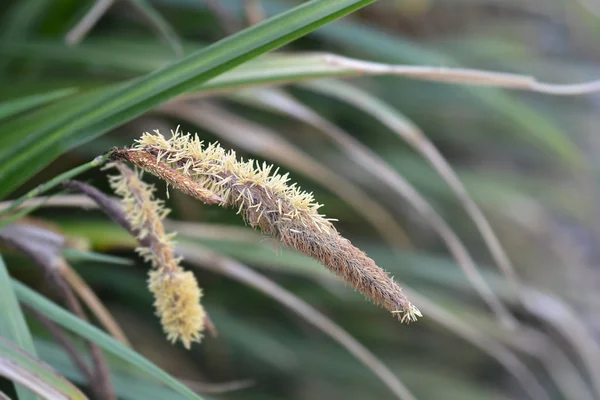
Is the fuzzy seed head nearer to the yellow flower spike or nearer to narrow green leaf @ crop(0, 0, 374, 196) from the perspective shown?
the yellow flower spike

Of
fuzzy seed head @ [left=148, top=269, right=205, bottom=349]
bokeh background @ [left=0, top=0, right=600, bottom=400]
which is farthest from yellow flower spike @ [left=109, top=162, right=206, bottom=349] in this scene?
bokeh background @ [left=0, top=0, right=600, bottom=400]

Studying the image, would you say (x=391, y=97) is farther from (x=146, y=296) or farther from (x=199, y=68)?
(x=199, y=68)

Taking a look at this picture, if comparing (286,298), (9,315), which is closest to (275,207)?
(9,315)

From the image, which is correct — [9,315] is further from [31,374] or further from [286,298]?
[286,298]

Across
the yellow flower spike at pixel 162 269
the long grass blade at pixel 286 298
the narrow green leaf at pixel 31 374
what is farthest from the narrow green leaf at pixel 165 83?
the long grass blade at pixel 286 298

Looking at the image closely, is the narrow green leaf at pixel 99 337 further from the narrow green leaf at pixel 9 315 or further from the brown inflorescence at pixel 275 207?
the brown inflorescence at pixel 275 207

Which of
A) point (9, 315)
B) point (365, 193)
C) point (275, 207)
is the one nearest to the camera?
point (275, 207)
